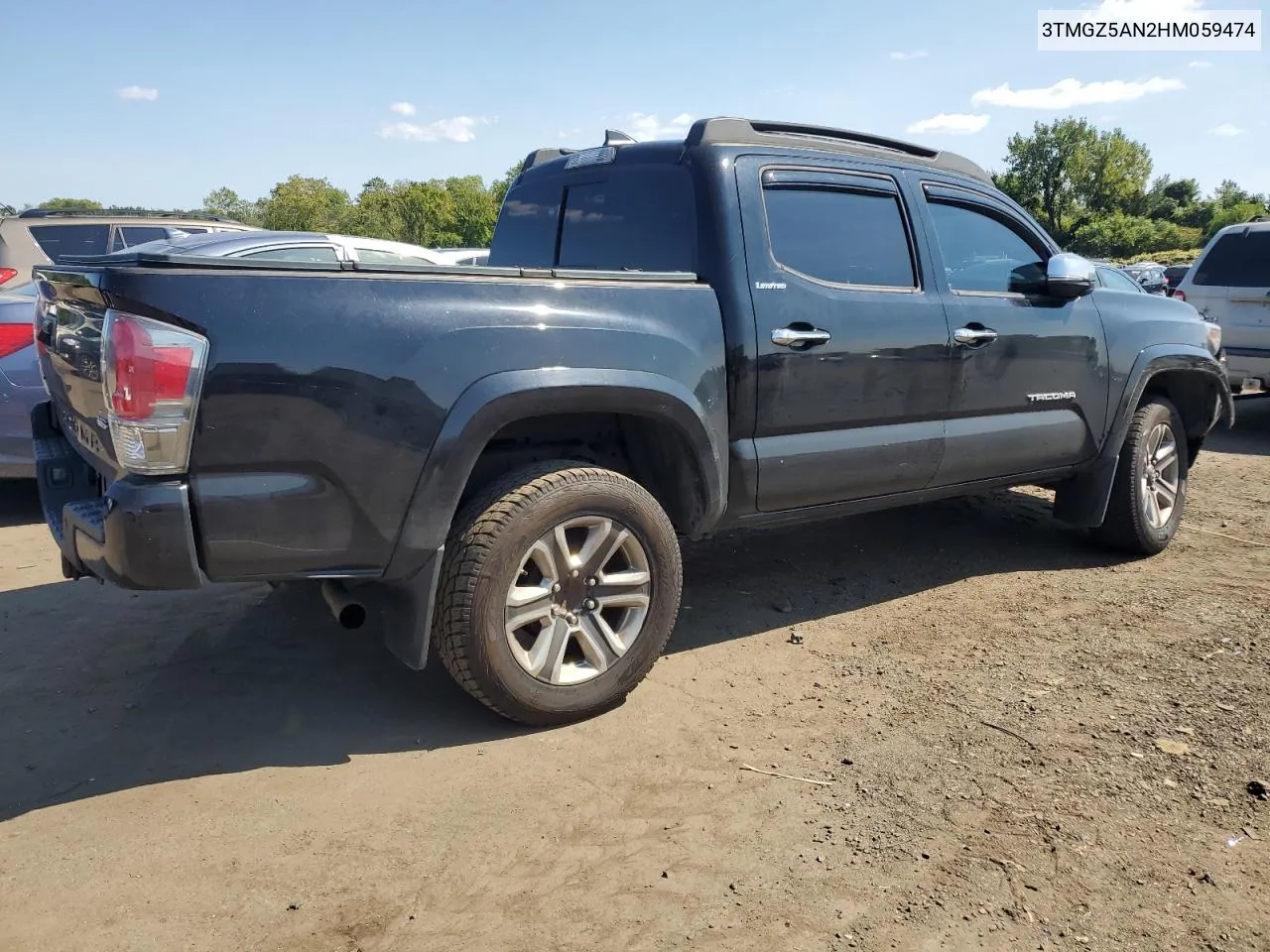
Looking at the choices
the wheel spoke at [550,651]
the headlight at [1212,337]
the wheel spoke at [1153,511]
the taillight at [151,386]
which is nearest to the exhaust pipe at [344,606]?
the wheel spoke at [550,651]

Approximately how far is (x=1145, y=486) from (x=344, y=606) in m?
4.08

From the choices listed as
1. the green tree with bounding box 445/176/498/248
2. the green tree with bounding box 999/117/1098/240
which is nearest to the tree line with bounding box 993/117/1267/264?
the green tree with bounding box 999/117/1098/240

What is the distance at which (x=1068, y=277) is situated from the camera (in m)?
4.33

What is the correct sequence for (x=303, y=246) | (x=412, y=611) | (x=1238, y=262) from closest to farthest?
(x=412, y=611), (x=303, y=246), (x=1238, y=262)

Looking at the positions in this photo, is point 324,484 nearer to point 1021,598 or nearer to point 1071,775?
point 1071,775

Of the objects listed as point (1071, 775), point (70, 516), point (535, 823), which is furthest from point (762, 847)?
point (70, 516)

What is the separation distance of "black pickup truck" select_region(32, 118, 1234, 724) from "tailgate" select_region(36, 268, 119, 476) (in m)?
0.02

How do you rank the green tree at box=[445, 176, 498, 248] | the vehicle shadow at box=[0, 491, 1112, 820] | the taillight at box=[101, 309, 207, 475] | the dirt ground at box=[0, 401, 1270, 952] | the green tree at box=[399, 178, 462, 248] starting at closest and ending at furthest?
1. the dirt ground at box=[0, 401, 1270, 952]
2. the taillight at box=[101, 309, 207, 475]
3. the vehicle shadow at box=[0, 491, 1112, 820]
4. the green tree at box=[399, 178, 462, 248]
5. the green tree at box=[445, 176, 498, 248]

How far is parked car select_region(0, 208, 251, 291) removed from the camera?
8.33 metres

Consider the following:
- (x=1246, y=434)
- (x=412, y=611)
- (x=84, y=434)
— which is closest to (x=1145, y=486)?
(x=412, y=611)

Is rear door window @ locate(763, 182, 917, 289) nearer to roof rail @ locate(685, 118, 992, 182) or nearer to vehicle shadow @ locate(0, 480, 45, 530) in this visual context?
roof rail @ locate(685, 118, 992, 182)

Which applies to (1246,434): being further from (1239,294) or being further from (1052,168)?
(1052,168)

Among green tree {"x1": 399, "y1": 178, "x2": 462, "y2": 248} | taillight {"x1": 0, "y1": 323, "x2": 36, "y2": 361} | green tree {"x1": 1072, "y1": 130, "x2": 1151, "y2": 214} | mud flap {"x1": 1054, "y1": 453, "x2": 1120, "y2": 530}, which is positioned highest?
green tree {"x1": 1072, "y1": 130, "x2": 1151, "y2": 214}

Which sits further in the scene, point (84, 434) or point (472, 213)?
point (472, 213)
